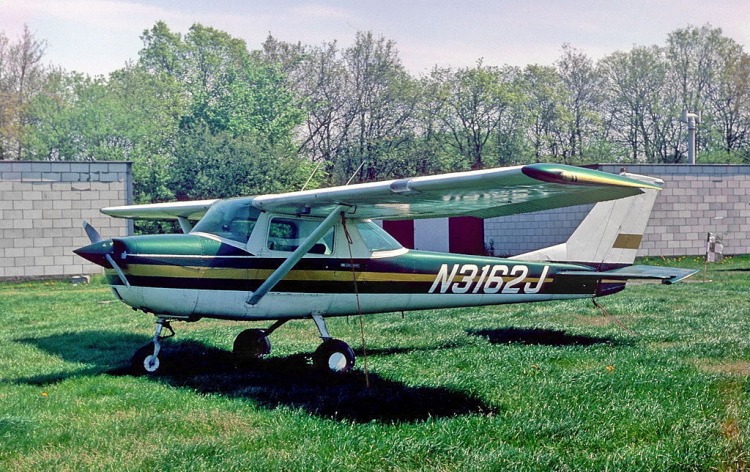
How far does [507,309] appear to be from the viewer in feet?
42.0

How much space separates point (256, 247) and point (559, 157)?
153 feet

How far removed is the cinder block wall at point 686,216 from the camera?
2559 cm

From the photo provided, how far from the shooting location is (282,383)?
23.8ft

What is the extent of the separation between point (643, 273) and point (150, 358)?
6.07 m

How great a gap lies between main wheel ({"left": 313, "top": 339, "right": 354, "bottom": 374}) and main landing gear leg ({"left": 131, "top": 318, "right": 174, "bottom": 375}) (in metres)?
1.61

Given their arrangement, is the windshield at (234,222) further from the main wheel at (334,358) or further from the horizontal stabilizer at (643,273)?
the horizontal stabilizer at (643,273)

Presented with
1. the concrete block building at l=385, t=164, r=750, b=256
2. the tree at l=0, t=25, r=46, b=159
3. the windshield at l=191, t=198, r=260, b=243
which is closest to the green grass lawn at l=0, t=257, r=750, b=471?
the windshield at l=191, t=198, r=260, b=243

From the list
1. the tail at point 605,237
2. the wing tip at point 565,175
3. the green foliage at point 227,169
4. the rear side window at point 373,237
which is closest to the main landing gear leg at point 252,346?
the rear side window at point 373,237

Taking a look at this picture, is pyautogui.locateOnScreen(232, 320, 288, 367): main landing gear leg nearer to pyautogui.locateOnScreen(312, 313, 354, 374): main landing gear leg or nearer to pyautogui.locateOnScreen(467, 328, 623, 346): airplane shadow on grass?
pyautogui.locateOnScreen(312, 313, 354, 374): main landing gear leg

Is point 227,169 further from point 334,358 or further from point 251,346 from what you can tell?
point 334,358

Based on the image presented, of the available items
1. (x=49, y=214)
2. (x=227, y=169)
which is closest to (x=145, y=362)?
(x=49, y=214)

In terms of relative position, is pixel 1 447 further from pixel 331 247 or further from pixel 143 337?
pixel 143 337

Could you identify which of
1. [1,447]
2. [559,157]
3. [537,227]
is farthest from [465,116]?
[1,447]

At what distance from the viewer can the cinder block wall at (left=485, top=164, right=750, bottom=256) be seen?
84.0 feet
